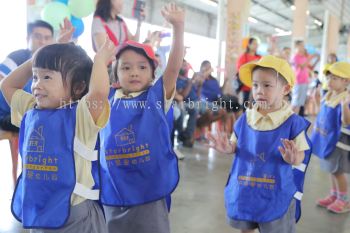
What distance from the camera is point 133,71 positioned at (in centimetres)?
136

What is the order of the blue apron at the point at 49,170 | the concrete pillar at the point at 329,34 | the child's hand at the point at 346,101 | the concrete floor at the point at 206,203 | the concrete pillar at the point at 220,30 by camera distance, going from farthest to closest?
1. the concrete pillar at the point at 329,34
2. the concrete pillar at the point at 220,30
3. the child's hand at the point at 346,101
4. the concrete floor at the point at 206,203
5. the blue apron at the point at 49,170

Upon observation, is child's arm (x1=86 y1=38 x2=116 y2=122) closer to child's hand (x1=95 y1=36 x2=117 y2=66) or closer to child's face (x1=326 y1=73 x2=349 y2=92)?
child's hand (x1=95 y1=36 x2=117 y2=66)

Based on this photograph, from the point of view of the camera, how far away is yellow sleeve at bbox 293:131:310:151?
1407 millimetres

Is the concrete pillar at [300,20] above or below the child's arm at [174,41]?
above

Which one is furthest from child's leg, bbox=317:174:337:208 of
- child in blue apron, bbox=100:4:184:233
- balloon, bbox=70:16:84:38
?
balloon, bbox=70:16:84:38

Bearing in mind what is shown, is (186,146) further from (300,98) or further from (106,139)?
(106,139)

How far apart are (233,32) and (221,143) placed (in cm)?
505

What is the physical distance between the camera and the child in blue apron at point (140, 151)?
1.30 metres

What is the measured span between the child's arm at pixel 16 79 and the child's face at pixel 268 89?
954 millimetres

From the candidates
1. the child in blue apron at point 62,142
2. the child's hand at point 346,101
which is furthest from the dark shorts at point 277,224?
the child's hand at point 346,101

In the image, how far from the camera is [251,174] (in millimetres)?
1452

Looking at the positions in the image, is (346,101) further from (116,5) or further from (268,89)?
(116,5)

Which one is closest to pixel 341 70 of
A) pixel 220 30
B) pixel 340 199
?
pixel 340 199

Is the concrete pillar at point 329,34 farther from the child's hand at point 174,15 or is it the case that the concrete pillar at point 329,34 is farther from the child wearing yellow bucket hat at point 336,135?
the child's hand at point 174,15
